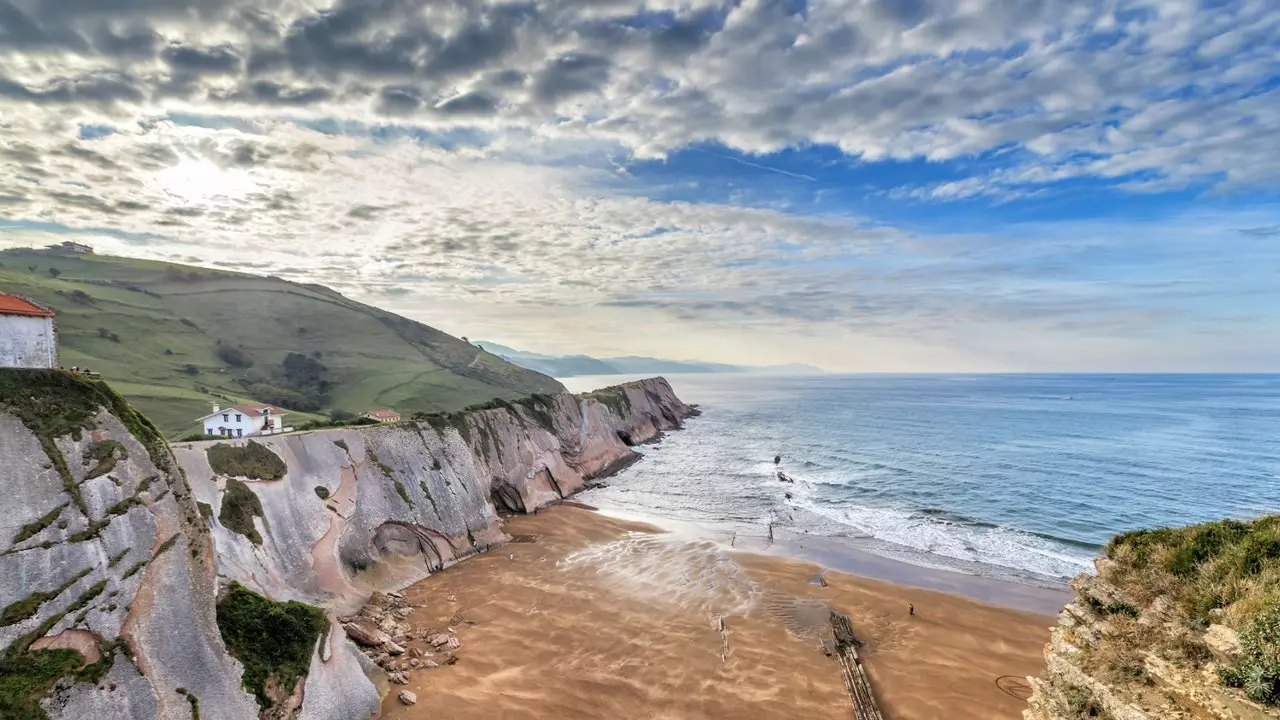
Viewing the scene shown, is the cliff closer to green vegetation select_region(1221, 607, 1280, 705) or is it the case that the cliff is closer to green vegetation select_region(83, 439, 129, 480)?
green vegetation select_region(1221, 607, 1280, 705)

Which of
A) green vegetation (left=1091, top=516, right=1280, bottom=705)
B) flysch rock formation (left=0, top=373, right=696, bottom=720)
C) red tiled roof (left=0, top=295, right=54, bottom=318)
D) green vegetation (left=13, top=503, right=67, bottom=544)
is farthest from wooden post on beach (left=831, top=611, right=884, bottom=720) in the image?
red tiled roof (left=0, top=295, right=54, bottom=318)

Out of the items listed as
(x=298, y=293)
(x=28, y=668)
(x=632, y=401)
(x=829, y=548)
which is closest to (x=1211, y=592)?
(x=28, y=668)

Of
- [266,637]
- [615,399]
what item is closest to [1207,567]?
[266,637]

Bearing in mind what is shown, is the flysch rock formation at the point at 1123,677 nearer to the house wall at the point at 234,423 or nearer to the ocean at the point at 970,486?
the ocean at the point at 970,486

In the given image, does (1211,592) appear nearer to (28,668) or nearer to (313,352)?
(28,668)

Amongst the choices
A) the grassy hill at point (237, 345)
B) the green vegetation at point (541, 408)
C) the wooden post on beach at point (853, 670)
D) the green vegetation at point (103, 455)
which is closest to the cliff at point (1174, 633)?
the wooden post on beach at point (853, 670)

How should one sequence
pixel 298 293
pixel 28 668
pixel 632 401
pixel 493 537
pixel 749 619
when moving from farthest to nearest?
pixel 298 293
pixel 632 401
pixel 493 537
pixel 749 619
pixel 28 668
